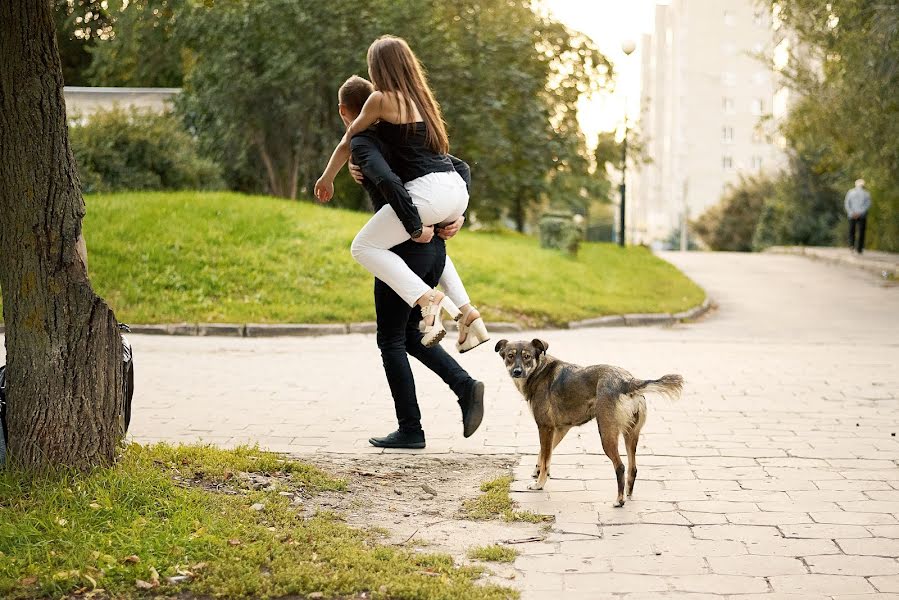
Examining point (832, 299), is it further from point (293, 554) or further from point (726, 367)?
point (293, 554)

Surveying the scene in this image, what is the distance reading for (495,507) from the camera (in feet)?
17.9

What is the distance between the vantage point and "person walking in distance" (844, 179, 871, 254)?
29114 millimetres

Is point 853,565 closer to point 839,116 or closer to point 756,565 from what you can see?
point 756,565

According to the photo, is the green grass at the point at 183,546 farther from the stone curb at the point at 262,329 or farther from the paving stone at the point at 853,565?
the stone curb at the point at 262,329

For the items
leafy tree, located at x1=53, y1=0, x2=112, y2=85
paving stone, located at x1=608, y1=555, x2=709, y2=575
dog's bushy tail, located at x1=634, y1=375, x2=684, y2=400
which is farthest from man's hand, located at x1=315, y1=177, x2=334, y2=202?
paving stone, located at x1=608, y1=555, x2=709, y2=575

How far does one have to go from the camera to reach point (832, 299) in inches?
804

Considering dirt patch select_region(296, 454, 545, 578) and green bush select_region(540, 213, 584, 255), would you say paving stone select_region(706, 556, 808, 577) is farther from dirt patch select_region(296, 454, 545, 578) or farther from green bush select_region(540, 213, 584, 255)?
green bush select_region(540, 213, 584, 255)

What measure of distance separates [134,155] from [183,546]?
61.7 ft

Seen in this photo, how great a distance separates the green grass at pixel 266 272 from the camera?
48.4ft

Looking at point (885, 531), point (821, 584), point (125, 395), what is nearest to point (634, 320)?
point (125, 395)

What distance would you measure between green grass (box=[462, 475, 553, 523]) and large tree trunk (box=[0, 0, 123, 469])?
1884mm

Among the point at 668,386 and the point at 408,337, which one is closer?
the point at 668,386

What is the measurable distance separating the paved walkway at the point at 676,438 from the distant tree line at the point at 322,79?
41.8 ft

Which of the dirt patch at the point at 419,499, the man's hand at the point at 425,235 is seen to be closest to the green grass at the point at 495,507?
the dirt patch at the point at 419,499
